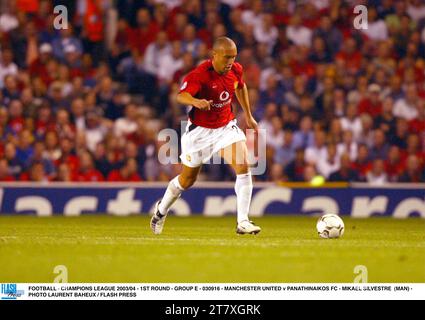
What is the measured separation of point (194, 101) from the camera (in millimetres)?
10078

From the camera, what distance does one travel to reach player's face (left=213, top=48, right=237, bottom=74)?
34.2 ft

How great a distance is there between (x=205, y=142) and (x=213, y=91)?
0.52m

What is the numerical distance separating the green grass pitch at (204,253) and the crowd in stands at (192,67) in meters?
2.86

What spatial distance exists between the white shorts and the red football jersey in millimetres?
64

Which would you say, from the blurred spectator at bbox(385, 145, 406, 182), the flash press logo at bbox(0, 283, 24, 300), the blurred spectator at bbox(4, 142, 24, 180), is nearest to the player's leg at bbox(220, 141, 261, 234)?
the flash press logo at bbox(0, 283, 24, 300)

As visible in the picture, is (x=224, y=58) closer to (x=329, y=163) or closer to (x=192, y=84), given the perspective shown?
(x=192, y=84)

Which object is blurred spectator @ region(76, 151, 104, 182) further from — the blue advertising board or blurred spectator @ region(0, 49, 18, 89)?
blurred spectator @ region(0, 49, 18, 89)

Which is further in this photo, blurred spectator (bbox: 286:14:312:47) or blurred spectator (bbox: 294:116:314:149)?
blurred spectator (bbox: 286:14:312:47)

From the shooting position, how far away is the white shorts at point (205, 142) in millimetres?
10805

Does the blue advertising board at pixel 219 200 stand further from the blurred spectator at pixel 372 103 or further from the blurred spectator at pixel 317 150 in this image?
the blurred spectator at pixel 372 103

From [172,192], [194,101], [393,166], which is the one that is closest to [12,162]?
[172,192]

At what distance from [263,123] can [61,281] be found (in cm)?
938

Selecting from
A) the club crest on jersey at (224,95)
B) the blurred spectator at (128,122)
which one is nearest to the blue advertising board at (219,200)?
the blurred spectator at (128,122)
